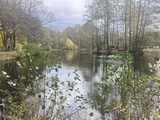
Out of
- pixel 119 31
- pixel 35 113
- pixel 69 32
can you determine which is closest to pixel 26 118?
pixel 35 113

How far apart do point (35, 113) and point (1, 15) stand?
30207 millimetres

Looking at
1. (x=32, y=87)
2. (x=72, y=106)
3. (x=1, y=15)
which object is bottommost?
(x=72, y=106)

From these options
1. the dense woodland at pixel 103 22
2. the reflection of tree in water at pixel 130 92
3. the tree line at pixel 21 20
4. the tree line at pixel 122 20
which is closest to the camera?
the reflection of tree in water at pixel 130 92

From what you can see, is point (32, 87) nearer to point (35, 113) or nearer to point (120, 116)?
point (35, 113)

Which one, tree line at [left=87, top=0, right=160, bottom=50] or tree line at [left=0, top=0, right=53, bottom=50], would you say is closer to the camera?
tree line at [left=0, top=0, right=53, bottom=50]

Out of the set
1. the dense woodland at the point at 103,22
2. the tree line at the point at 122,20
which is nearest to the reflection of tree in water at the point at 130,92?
the dense woodland at the point at 103,22

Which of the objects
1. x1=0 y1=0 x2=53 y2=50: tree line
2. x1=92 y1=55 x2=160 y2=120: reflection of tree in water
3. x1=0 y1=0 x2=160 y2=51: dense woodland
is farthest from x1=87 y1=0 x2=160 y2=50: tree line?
x1=92 y1=55 x2=160 y2=120: reflection of tree in water

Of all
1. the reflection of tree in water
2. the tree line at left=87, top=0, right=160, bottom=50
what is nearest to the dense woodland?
the tree line at left=87, top=0, right=160, bottom=50

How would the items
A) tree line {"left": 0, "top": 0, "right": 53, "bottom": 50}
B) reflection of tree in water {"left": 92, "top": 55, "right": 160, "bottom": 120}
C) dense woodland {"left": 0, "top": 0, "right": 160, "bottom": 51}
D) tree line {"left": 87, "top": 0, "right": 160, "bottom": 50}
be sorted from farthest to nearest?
tree line {"left": 87, "top": 0, "right": 160, "bottom": 50}
dense woodland {"left": 0, "top": 0, "right": 160, "bottom": 51}
tree line {"left": 0, "top": 0, "right": 53, "bottom": 50}
reflection of tree in water {"left": 92, "top": 55, "right": 160, "bottom": 120}

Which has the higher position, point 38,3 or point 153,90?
point 38,3

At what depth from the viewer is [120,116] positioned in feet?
17.5

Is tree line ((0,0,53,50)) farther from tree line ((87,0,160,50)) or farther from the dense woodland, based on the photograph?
tree line ((87,0,160,50))

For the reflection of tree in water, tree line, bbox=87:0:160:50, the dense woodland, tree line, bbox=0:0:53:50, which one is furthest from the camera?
tree line, bbox=87:0:160:50

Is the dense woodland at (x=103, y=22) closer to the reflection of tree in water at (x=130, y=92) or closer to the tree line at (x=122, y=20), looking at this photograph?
the tree line at (x=122, y=20)
